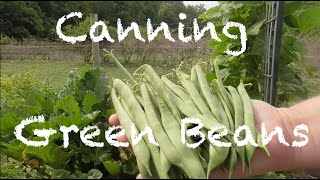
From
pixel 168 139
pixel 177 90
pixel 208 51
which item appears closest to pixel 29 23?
pixel 177 90

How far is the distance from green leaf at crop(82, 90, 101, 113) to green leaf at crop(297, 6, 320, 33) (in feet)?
3.12

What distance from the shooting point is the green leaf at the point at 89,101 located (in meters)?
1.53

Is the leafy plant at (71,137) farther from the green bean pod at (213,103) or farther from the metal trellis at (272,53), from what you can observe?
the metal trellis at (272,53)

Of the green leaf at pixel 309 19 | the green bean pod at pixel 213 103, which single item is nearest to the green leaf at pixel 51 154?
the green bean pod at pixel 213 103

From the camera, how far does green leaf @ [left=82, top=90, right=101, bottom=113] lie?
1.53 m

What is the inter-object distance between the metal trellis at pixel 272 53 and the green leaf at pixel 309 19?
26 centimetres

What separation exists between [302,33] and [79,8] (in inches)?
45.9

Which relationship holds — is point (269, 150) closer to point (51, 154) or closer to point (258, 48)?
point (51, 154)

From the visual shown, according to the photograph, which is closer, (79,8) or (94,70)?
(79,8)

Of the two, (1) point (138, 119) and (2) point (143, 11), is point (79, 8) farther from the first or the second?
(1) point (138, 119)

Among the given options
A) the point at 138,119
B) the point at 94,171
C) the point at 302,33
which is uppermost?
the point at 302,33

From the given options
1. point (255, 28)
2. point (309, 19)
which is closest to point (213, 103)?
point (255, 28)

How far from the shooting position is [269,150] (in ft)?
3.67

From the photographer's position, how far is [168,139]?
101cm
